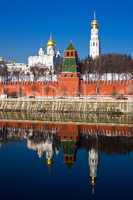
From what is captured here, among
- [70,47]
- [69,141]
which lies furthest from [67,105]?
[69,141]

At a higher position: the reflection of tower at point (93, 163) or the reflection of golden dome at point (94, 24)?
the reflection of golden dome at point (94, 24)

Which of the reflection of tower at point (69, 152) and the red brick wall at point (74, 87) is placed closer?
the reflection of tower at point (69, 152)

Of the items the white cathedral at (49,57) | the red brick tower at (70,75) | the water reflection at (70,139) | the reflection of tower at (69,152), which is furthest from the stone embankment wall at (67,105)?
the white cathedral at (49,57)

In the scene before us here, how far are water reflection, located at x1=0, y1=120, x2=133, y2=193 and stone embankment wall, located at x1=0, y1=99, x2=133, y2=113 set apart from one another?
776 cm

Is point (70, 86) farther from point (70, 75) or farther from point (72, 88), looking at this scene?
point (70, 75)

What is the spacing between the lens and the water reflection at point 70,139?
78.3 ft

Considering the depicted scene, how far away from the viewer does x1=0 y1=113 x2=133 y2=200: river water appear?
1764 centimetres

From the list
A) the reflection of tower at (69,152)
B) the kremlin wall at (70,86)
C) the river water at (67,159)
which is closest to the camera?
the river water at (67,159)

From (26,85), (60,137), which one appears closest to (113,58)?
(26,85)

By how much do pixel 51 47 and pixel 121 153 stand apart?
74.2 meters

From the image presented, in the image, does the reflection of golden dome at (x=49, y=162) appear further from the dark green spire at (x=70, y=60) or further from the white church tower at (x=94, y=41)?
the white church tower at (x=94, y=41)

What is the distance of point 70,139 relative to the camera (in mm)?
28938

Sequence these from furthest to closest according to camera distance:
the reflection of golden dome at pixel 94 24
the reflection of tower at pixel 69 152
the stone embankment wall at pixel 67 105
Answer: the reflection of golden dome at pixel 94 24, the stone embankment wall at pixel 67 105, the reflection of tower at pixel 69 152

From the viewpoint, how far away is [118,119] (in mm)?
37969
